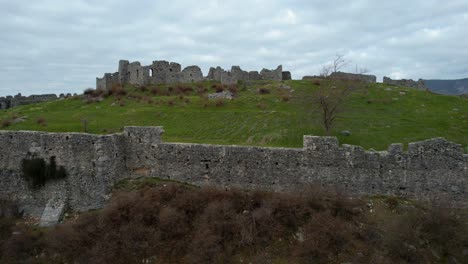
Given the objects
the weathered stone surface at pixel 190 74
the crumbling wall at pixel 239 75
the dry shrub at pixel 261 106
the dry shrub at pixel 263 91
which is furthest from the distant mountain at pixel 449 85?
the dry shrub at pixel 261 106

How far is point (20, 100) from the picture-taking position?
171 ft

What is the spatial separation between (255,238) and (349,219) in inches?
154

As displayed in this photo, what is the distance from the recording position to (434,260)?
1535cm

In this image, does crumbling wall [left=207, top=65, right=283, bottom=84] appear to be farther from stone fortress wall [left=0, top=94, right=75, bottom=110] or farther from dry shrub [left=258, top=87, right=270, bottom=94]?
stone fortress wall [left=0, top=94, right=75, bottom=110]

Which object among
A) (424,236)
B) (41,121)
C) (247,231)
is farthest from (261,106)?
(424,236)

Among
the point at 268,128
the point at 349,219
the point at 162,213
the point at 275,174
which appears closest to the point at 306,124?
the point at 268,128

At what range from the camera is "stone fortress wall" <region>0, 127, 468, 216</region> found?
1759 cm

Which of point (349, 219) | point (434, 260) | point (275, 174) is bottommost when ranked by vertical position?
point (434, 260)

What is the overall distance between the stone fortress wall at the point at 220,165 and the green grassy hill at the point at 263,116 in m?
6.51

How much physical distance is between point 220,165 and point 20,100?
43.1 meters

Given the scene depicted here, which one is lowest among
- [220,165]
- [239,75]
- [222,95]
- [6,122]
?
[220,165]

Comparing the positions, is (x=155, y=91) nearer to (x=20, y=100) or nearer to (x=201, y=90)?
(x=201, y=90)

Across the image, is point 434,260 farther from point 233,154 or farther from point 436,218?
point 233,154

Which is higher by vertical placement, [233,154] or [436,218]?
[233,154]
